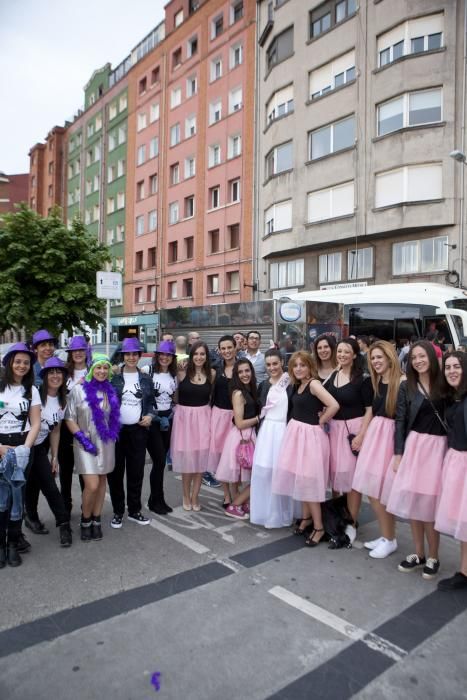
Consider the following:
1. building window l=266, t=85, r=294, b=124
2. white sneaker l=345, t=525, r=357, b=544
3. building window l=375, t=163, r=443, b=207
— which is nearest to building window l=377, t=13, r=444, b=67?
building window l=375, t=163, r=443, b=207

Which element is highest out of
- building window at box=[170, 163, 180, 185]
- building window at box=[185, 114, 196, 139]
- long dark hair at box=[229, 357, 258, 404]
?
building window at box=[185, 114, 196, 139]

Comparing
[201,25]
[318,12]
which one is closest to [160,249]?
[201,25]

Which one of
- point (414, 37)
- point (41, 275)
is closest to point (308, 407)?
point (41, 275)

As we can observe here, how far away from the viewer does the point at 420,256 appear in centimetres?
1953

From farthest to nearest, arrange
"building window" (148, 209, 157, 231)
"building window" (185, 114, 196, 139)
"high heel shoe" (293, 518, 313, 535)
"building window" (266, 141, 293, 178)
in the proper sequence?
"building window" (148, 209, 157, 231)
"building window" (185, 114, 196, 139)
"building window" (266, 141, 293, 178)
"high heel shoe" (293, 518, 313, 535)

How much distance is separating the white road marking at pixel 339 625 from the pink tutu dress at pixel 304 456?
3.29 ft

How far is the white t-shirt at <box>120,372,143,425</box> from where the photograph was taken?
202 inches

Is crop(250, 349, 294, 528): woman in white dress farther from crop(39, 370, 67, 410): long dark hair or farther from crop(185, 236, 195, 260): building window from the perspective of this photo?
crop(185, 236, 195, 260): building window

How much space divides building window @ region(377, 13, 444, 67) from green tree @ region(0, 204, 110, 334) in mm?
14152

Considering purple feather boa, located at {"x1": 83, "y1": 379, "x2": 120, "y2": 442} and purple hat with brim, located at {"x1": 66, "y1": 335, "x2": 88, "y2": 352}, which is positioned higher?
purple hat with brim, located at {"x1": 66, "y1": 335, "x2": 88, "y2": 352}

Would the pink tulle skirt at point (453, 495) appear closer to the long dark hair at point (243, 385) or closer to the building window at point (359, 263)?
the long dark hair at point (243, 385)

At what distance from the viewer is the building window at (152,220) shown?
1349 inches

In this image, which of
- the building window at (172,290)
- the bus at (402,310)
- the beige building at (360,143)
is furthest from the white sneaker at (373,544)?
the building window at (172,290)

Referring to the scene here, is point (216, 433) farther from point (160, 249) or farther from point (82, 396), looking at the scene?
point (160, 249)
